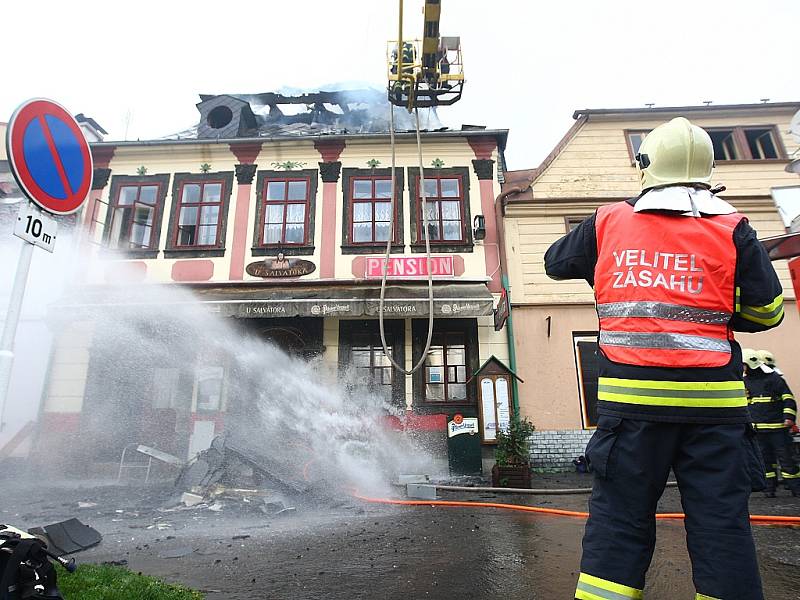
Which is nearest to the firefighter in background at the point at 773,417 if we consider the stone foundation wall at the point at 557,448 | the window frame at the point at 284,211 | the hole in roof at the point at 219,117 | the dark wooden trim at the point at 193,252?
the stone foundation wall at the point at 557,448

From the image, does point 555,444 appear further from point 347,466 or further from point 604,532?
point 604,532

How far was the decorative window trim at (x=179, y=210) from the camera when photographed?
1177 centimetres

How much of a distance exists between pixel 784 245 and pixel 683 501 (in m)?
5.61

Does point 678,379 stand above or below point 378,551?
above

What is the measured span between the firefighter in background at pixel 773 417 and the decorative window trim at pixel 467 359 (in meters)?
4.96

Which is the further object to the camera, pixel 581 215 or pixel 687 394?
pixel 581 215

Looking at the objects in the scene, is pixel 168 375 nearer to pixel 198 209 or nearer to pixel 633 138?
pixel 198 209

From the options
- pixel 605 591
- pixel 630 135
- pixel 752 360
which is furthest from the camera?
pixel 630 135

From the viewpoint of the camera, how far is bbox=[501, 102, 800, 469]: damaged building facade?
10.4 metres

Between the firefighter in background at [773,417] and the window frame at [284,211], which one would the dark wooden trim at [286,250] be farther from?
the firefighter in background at [773,417]

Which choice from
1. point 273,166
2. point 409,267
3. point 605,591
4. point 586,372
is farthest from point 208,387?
point 605,591

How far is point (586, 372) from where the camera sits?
34.8ft

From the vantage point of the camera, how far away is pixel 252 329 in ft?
36.2

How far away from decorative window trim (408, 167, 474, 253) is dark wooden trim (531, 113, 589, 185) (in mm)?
1759
